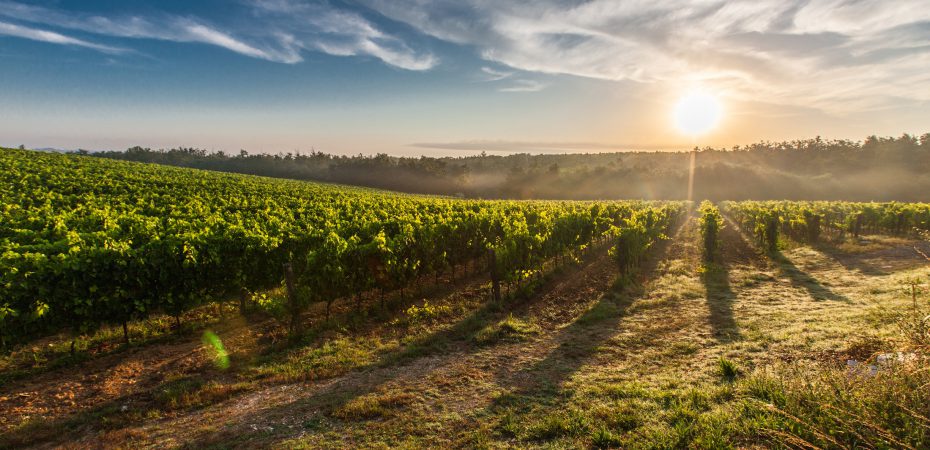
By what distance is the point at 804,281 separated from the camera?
1528 cm

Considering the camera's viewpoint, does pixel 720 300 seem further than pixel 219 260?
Yes

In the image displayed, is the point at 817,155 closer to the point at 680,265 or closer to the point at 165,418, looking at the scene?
the point at 680,265

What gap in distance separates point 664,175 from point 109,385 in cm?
Result: 10688

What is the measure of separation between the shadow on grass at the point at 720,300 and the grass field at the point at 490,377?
0.09 meters

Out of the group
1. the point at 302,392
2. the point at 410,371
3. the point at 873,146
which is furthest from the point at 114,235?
the point at 873,146

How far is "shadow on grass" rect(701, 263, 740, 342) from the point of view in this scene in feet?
32.6

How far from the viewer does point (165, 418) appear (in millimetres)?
6668

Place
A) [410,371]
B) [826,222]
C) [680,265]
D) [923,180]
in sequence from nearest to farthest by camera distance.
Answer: [410,371]
[680,265]
[826,222]
[923,180]

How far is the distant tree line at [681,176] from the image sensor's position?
7906 cm

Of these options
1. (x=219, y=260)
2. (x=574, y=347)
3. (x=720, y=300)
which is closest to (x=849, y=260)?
(x=720, y=300)

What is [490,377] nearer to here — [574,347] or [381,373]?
[381,373]

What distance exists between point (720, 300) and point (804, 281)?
5.19m

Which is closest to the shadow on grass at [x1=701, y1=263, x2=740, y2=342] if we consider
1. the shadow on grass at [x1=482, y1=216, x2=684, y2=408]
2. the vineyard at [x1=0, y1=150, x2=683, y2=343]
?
the shadow on grass at [x1=482, y1=216, x2=684, y2=408]

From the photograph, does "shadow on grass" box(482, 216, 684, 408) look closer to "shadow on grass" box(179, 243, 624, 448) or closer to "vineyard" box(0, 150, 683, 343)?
"shadow on grass" box(179, 243, 624, 448)
